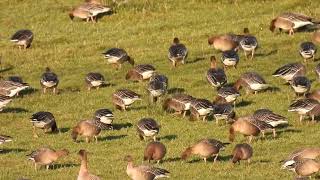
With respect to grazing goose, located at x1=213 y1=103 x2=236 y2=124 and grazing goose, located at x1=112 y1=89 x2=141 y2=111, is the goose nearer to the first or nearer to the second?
grazing goose, located at x1=112 y1=89 x2=141 y2=111

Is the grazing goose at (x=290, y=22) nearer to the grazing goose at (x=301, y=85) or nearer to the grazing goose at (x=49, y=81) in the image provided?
the grazing goose at (x=301, y=85)

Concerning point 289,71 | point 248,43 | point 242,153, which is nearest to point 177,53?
point 248,43

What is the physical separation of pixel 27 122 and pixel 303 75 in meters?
9.08

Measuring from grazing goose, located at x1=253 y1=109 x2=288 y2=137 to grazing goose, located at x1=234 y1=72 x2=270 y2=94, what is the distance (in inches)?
161

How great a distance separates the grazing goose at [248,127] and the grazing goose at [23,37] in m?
15.6

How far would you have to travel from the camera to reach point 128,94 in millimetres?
32219

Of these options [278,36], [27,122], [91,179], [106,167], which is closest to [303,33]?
[278,36]

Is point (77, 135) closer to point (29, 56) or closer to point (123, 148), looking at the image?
point (123, 148)

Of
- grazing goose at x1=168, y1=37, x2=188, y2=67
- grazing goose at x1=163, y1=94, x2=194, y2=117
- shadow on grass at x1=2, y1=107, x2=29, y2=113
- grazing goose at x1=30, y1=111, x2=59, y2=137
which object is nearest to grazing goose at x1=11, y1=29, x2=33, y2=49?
grazing goose at x1=168, y1=37, x2=188, y2=67

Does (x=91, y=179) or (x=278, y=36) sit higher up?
(x=91, y=179)

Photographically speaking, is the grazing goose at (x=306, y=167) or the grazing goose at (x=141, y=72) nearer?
the grazing goose at (x=306, y=167)

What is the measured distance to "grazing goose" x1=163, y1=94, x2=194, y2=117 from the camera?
102ft

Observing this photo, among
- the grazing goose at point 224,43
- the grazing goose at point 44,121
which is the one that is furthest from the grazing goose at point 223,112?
the grazing goose at point 224,43

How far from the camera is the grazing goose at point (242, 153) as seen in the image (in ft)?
82.3
